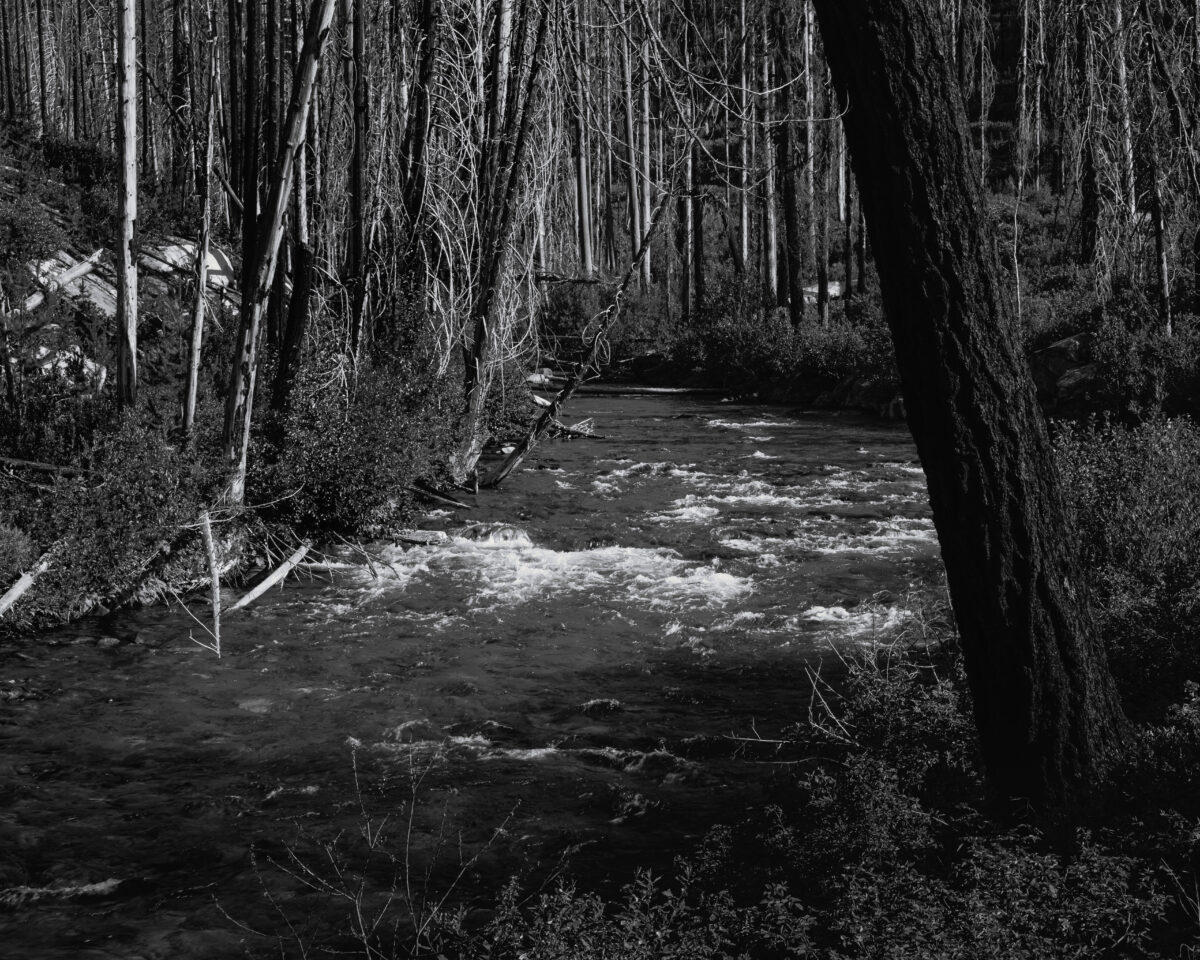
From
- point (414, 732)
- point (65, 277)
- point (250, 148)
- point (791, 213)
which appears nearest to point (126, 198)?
point (250, 148)

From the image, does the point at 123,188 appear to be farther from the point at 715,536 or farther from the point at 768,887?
the point at 768,887

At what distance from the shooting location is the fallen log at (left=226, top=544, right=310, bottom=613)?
30.0 ft

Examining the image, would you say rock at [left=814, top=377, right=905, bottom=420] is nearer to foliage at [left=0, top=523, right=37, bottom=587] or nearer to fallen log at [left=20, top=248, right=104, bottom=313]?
fallen log at [left=20, top=248, right=104, bottom=313]

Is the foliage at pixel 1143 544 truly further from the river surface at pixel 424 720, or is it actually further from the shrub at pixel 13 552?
the shrub at pixel 13 552

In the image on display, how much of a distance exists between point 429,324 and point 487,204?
1520 mm

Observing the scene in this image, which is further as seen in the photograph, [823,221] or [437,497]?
[823,221]

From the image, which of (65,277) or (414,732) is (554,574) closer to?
(414,732)

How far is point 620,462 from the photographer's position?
16.3 m

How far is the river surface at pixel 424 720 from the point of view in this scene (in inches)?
195

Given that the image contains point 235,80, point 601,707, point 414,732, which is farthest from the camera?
point 235,80

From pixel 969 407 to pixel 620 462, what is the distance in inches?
484

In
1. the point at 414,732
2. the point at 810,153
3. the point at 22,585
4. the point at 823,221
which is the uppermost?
the point at 810,153

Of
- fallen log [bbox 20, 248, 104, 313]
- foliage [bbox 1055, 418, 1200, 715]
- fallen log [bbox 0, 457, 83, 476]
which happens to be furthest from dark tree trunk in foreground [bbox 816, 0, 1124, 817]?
fallen log [bbox 20, 248, 104, 313]

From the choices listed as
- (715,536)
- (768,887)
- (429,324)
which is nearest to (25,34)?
(429,324)
